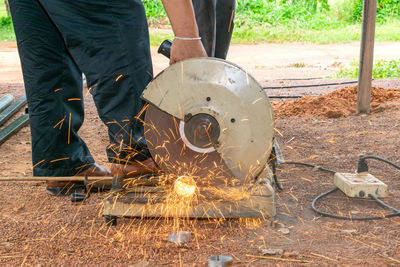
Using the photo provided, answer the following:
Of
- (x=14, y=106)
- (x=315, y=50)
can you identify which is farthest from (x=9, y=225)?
(x=315, y=50)

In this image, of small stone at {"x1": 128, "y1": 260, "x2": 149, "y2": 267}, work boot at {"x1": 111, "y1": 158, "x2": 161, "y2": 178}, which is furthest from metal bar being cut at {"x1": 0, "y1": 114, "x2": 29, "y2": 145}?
small stone at {"x1": 128, "y1": 260, "x2": 149, "y2": 267}

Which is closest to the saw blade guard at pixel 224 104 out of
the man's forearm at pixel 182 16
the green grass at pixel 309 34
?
the man's forearm at pixel 182 16

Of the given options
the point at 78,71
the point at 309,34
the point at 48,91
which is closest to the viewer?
the point at 48,91

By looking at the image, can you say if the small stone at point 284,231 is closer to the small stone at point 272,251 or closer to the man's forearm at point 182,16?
the small stone at point 272,251

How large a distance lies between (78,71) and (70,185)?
0.59 meters

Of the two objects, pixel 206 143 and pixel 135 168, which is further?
pixel 135 168

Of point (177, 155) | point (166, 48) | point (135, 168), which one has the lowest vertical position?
point (135, 168)

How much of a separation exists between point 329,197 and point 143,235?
36.5 inches

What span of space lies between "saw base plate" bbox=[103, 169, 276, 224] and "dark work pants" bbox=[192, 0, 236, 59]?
0.98 meters

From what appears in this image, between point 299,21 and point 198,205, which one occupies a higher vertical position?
point 198,205

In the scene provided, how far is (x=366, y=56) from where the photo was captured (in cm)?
388

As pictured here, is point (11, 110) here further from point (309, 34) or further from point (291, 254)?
point (309, 34)

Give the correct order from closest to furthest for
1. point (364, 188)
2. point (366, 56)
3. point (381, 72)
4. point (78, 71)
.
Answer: point (364, 188) < point (78, 71) < point (366, 56) < point (381, 72)

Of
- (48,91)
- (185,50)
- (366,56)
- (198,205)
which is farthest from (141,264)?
(366,56)
